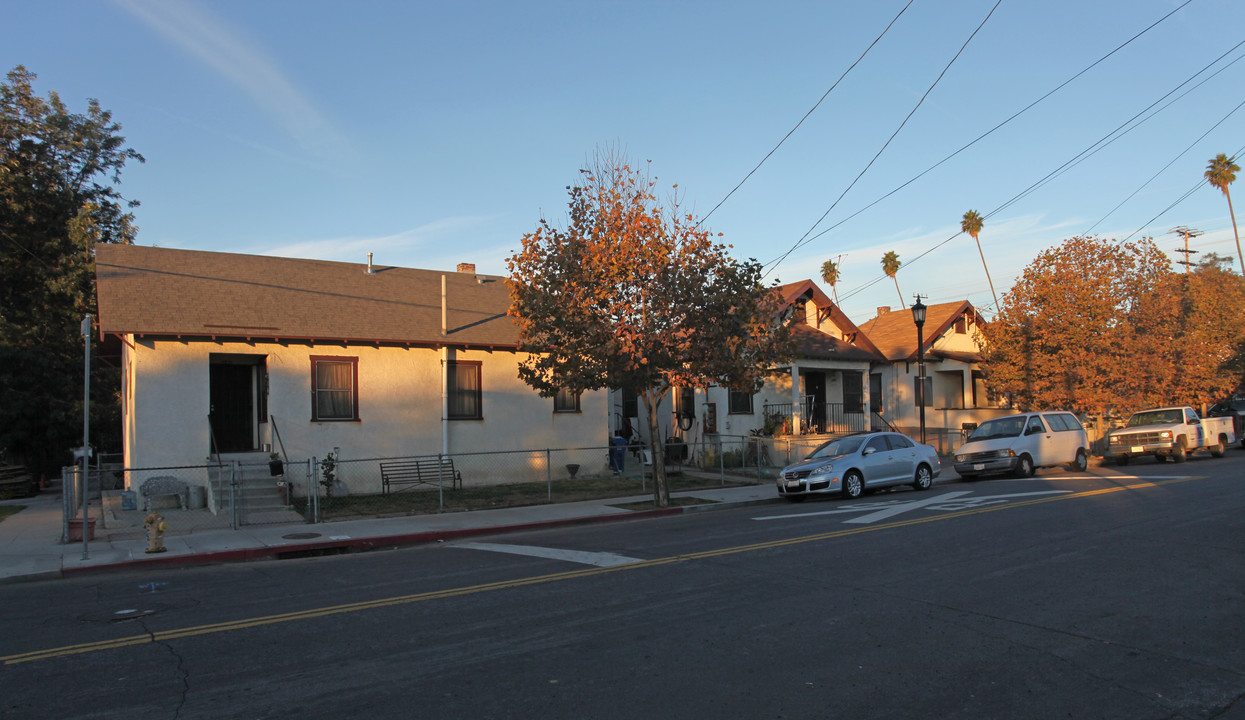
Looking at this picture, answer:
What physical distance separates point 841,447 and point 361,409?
1150 centimetres

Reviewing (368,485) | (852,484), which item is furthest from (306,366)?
(852,484)

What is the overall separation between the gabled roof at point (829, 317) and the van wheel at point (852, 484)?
35.2 ft

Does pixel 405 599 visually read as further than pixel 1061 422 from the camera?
No

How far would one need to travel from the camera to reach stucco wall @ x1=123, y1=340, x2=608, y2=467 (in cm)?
1738

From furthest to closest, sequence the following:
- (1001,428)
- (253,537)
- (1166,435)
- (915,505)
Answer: (1166,435)
(1001,428)
(915,505)
(253,537)

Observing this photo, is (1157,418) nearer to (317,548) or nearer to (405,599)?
(317,548)

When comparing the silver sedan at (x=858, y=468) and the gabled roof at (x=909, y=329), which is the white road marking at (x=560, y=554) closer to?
the silver sedan at (x=858, y=468)

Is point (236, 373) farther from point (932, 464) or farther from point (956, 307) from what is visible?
point (956, 307)

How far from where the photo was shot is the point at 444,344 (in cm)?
2066

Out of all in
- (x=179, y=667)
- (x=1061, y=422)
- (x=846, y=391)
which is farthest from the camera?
(x=846, y=391)

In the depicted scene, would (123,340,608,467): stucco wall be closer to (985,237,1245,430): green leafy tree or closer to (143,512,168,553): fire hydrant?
(143,512,168,553): fire hydrant

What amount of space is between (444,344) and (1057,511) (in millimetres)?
14203

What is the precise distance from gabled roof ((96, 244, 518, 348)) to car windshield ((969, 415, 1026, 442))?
13181mm

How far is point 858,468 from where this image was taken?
17516 millimetres
